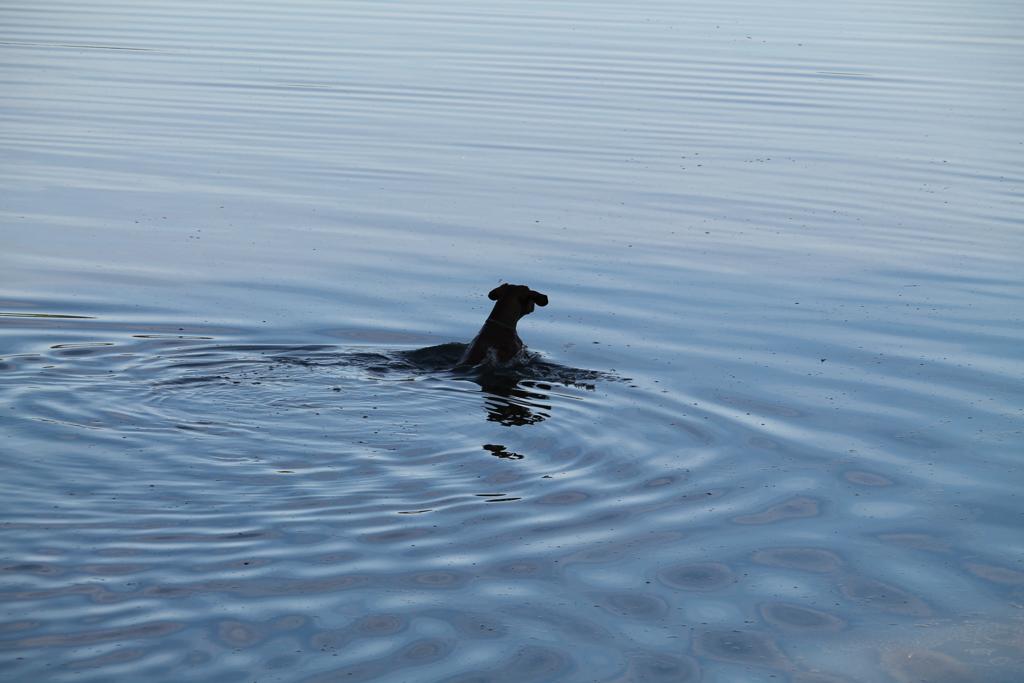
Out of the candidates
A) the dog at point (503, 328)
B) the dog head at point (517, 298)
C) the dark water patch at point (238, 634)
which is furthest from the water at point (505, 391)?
the dog head at point (517, 298)

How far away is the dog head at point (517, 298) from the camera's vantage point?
12539mm

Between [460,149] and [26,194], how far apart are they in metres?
6.82

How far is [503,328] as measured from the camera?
12312mm

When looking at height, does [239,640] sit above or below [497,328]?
below

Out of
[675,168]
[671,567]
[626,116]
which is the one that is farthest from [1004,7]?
[671,567]

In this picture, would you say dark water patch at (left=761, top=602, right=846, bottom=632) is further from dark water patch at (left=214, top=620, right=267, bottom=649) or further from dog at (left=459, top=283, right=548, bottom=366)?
dog at (left=459, top=283, right=548, bottom=366)

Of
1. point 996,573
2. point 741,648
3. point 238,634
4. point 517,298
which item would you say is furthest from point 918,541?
point 517,298

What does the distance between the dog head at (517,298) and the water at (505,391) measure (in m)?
0.52

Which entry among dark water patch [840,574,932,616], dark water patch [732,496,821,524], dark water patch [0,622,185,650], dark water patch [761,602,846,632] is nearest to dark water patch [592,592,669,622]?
dark water patch [761,602,846,632]

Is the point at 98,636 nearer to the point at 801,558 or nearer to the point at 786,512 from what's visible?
the point at 801,558

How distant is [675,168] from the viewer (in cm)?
2130

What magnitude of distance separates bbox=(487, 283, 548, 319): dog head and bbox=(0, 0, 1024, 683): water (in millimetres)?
516

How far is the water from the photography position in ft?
23.7

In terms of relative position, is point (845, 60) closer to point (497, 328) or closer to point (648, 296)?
point (648, 296)
